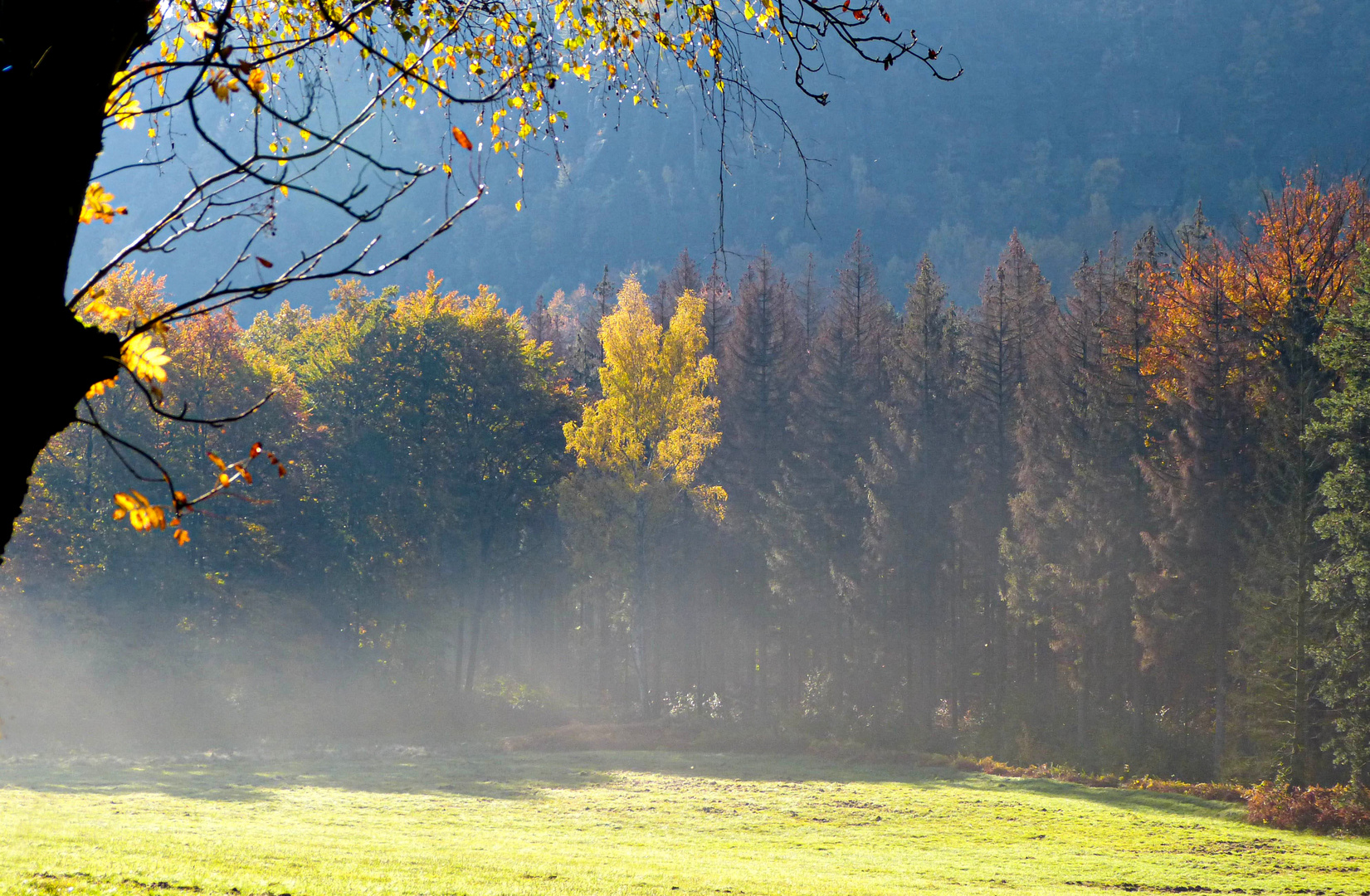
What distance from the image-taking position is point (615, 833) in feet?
57.6

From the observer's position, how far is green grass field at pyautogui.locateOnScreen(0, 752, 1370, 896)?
11430 mm

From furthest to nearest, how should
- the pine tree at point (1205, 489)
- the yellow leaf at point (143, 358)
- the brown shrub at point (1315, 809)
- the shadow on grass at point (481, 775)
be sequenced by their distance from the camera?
the pine tree at point (1205, 489) < the shadow on grass at point (481, 775) < the brown shrub at point (1315, 809) < the yellow leaf at point (143, 358)

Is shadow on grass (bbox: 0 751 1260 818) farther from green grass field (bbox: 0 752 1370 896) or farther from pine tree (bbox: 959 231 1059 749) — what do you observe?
pine tree (bbox: 959 231 1059 749)

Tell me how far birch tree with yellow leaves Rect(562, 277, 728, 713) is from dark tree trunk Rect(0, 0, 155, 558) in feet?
96.6

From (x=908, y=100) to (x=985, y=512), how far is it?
12280 centimetres

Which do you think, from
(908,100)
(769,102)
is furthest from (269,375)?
(908,100)

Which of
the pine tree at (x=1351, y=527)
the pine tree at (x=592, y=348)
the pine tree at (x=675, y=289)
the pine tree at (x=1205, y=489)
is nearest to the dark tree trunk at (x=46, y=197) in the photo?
the pine tree at (x=1351, y=527)

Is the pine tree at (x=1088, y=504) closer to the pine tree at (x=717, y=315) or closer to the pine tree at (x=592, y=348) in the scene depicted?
the pine tree at (x=717, y=315)

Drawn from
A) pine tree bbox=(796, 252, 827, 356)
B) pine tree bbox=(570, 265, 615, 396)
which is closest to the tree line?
pine tree bbox=(570, 265, 615, 396)

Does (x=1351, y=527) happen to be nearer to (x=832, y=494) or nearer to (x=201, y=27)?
(x=832, y=494)

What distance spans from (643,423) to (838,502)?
774cm

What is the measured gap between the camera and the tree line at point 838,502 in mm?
25578

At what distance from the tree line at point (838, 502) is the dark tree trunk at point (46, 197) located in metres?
23.8

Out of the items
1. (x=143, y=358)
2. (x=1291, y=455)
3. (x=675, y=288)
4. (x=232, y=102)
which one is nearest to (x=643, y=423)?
(x=675, y=288)
